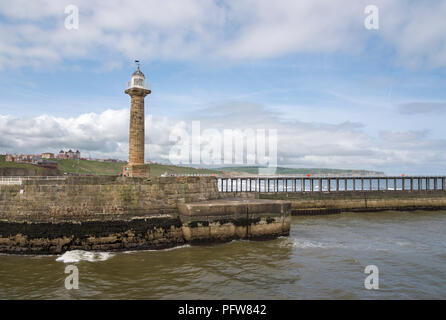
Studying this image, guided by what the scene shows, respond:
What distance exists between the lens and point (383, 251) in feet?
48.8

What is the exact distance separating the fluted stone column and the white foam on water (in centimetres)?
749

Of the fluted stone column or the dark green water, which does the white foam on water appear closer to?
the dark green water

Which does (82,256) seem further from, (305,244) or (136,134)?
(305,244)

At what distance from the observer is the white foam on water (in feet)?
43.7

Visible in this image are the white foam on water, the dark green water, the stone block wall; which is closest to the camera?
the dark green water

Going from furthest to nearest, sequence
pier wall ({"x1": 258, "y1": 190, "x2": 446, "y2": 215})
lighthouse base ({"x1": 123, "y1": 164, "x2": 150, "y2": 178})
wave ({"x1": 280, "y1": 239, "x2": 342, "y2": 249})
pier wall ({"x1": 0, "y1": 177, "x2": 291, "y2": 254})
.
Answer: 1. pier wall ({"x1": 258, "y1": 190, "x2": 446, "y2": 215})
2. lighthouse base ({"x1": 123, "y1": 164, "x2": 150, "y2": 178})
3. wave ({"x1": 280, "y1": 239, "x2": 342, "y2": 249})
4. pier wall ({"x1": 0, "y1": 177, "x2": 291, "y2": 254})

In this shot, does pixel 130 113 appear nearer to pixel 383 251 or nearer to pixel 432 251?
pixel 383 251

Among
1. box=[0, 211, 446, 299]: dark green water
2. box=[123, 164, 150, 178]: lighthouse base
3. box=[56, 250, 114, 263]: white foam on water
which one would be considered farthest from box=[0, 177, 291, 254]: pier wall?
box=[123, 164, 150, 178]: lighthouse base

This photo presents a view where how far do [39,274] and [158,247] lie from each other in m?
5.72

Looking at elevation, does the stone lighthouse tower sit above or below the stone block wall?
above

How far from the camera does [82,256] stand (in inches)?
543

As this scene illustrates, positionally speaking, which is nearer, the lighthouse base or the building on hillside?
the lighthouse base

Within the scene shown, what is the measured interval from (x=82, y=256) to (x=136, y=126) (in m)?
10.3
